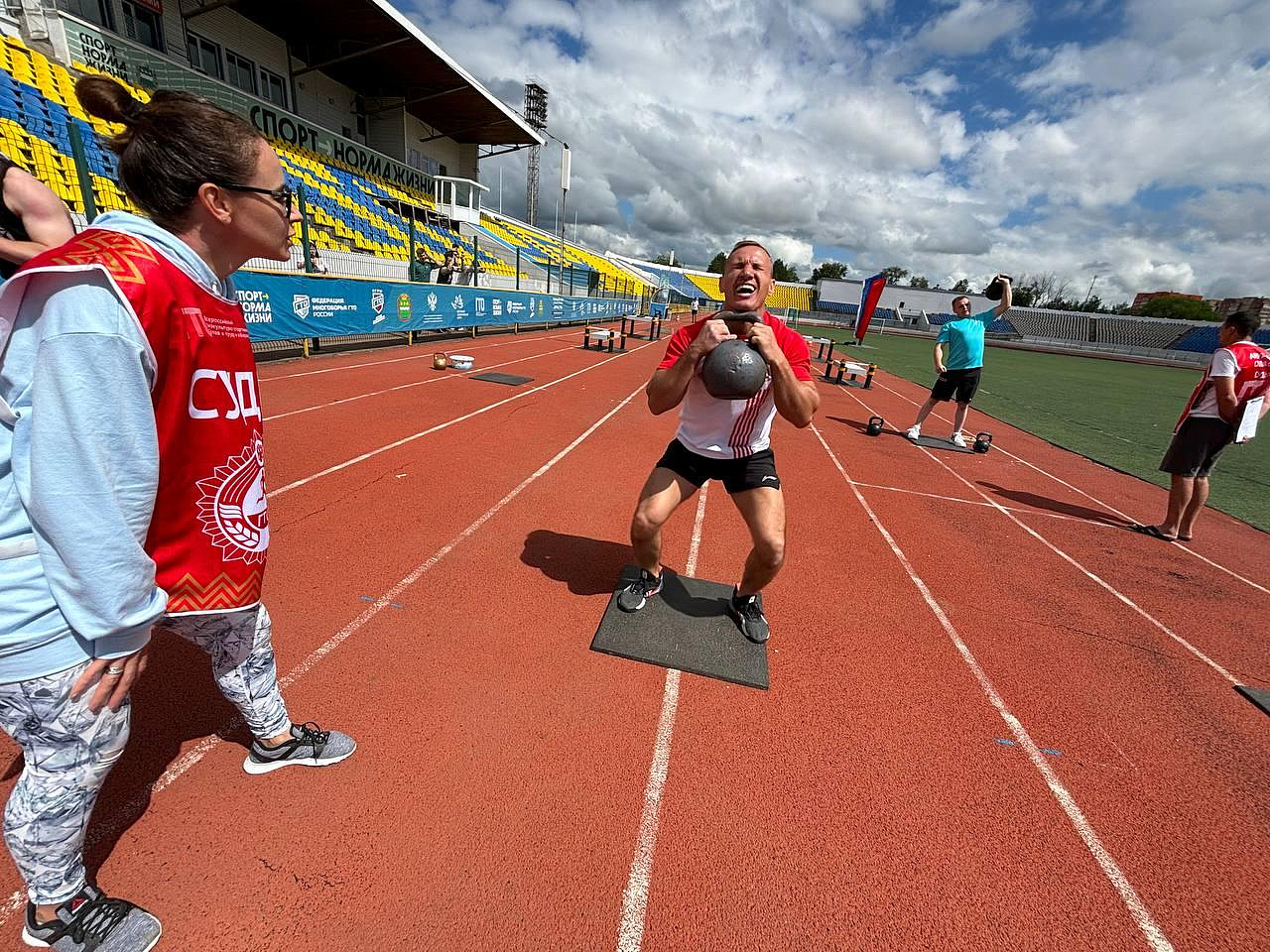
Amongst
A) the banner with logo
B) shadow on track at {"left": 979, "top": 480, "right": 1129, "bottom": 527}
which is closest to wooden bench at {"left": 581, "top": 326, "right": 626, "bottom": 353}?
the banner with logo

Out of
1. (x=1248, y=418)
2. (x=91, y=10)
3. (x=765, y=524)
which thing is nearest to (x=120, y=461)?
(x=765, y=524)

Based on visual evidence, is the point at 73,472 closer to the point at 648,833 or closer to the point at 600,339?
the point at 648,833

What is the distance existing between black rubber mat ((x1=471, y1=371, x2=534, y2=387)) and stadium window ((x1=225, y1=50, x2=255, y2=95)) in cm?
1837

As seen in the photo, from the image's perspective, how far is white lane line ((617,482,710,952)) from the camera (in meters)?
1.71

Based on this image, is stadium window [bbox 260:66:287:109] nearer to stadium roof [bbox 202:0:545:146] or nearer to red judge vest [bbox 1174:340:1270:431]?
stadium roof [bbox 202:0:545:146]

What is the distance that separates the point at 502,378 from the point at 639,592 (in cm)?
824

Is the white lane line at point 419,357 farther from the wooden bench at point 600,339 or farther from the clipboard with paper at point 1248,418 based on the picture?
the clipboard with paper at point 1248,418

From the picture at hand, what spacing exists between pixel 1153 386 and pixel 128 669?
34255 mm

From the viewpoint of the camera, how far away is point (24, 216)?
1795 millimetres

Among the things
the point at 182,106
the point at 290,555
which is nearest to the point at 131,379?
the point at 182,106

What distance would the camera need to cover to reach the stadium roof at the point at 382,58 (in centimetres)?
1891

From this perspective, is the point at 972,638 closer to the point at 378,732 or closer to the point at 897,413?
the point at 378,732

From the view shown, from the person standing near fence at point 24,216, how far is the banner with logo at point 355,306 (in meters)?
6.65

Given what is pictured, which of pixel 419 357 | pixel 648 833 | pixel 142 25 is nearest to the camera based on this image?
pixel 648 833
